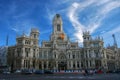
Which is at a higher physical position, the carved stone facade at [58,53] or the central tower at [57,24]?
the central tower at [57,24]

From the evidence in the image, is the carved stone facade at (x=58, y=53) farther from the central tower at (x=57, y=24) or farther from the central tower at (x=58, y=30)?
the central tower at (x=57, y=24)

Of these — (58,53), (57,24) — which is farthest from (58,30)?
(58,53)

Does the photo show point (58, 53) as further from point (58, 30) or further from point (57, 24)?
point (57, 24)

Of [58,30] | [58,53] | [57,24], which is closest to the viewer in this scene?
[58,53]

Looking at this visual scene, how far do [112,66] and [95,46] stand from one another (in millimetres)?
23776

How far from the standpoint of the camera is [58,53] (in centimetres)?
10319

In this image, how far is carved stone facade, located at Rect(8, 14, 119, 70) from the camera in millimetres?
96312

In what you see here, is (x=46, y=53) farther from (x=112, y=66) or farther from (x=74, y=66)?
(x=112, y=66)

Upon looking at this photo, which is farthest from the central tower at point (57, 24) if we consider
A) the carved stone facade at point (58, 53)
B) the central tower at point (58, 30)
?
the carved stone facade at point (58, 53)

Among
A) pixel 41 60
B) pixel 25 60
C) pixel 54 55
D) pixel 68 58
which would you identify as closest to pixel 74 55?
pixel 68 58

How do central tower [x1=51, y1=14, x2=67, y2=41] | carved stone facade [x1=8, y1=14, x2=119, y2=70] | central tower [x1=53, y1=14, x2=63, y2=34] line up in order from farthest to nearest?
central tower [x1=53, y1=14, x2=63, y2=34]
central tower [x1=51, y1=14, x2=67, y2=41]
carved stone facade [x1=8, y1=14, x2=119, y2=70]

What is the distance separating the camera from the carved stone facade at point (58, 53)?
316 ft

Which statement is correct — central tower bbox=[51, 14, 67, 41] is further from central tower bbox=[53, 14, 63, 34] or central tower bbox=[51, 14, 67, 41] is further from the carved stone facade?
the carved stone facade

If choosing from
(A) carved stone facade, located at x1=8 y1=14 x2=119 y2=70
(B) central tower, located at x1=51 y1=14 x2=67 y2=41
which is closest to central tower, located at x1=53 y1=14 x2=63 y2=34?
(B) central tower, located at x1=51 y1=14 x2=67 y2=41
